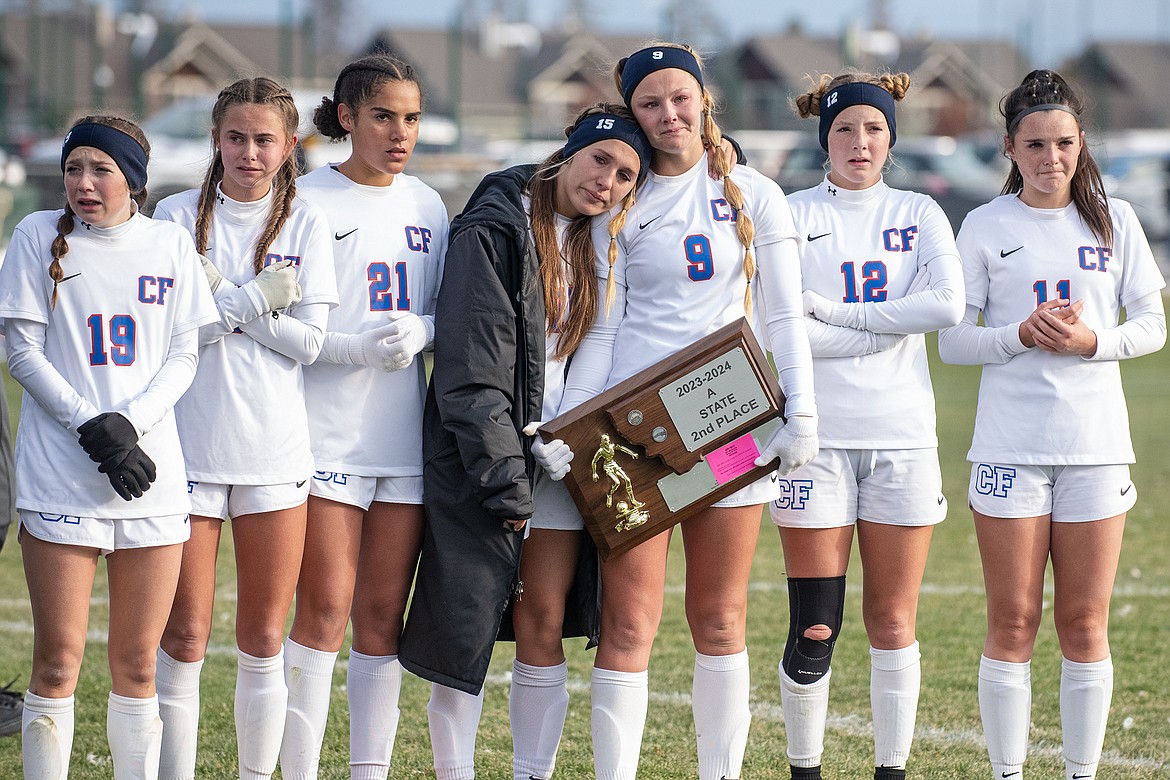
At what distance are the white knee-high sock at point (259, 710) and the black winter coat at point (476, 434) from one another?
34cm

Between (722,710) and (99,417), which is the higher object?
(99,417)

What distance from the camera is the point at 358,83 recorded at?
3.60 meters

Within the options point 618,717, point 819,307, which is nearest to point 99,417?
point 618,717

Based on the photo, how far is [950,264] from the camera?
3.70 m

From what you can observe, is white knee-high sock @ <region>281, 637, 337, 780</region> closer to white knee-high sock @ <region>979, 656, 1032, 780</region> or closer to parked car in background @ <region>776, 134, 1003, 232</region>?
white knee-high sock @ <region>979, 656, 1032, 780</region>

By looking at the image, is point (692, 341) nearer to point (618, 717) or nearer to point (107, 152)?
point (618, 717)

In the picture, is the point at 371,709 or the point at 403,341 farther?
the point at 371,709

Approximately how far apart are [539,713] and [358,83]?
5.82 feet

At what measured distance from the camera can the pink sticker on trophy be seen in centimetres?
350

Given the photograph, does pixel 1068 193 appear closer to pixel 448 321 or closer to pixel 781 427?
pixel 781 427

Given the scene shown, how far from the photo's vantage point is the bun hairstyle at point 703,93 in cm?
349

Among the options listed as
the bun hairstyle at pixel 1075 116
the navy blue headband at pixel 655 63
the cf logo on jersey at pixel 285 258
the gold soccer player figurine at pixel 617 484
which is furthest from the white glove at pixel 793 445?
the cf logo on jersey at pixel 285 258

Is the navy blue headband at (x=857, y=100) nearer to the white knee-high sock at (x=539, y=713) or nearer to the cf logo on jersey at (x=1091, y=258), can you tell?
the cf logo on jersey at (x=1091, y=258)

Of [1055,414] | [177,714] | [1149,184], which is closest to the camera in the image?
[177,714]
